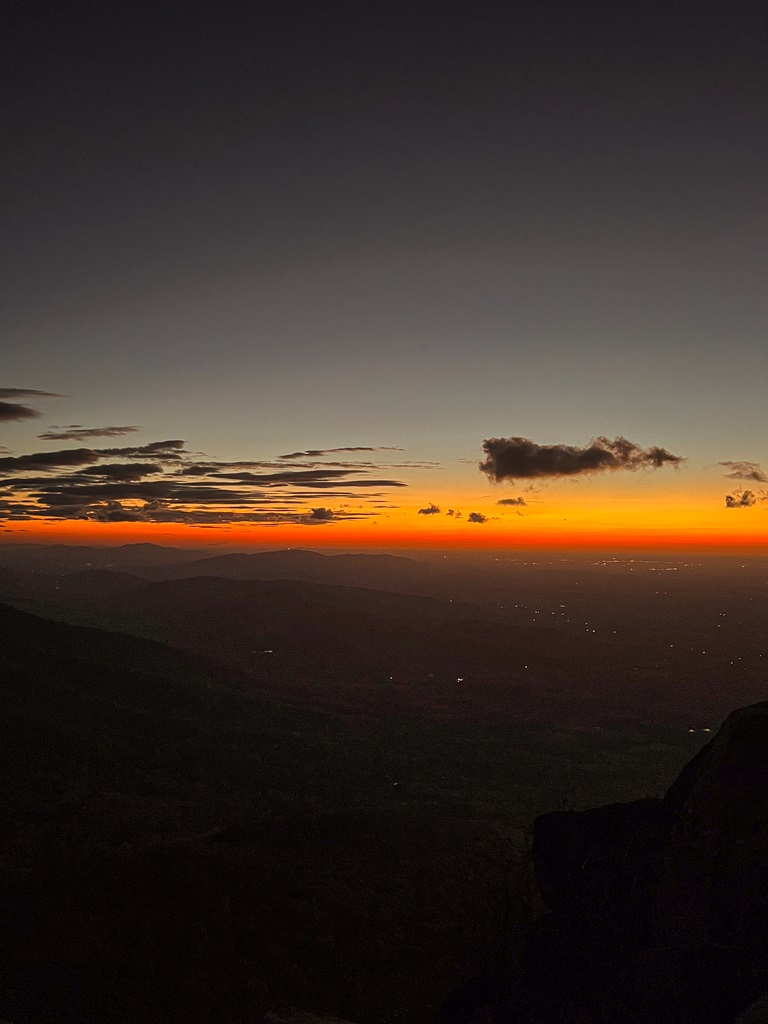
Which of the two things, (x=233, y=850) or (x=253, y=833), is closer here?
(x=233, y=850)

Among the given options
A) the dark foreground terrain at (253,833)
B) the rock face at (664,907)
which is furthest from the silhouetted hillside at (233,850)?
the rock face at (664,907)

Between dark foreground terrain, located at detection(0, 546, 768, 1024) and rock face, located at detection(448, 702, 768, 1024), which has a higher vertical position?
rock face, located at detection(448, 702, 768, 1024)

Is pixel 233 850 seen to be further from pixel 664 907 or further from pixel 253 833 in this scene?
pixel 664 907

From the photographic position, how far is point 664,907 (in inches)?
711

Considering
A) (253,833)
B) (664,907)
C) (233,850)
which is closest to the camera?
(664,907)

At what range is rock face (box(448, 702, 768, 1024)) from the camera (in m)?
15.4

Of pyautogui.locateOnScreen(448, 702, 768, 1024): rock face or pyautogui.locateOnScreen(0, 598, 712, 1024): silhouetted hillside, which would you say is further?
pyautogui.locateOnScreen(0, 598, 712, 1024): silhouetted hillside

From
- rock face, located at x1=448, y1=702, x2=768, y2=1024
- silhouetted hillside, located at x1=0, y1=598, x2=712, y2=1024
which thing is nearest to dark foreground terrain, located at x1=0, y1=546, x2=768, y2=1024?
silhouetted hillside, located at x1=0, y1=598, x2=712, y2=1024

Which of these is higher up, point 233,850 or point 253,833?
point 233,850

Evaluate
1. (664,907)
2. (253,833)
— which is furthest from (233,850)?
(664,907)

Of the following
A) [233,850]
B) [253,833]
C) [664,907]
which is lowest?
[253,833]

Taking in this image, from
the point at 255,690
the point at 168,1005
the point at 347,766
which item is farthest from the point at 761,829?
the point at 255,690

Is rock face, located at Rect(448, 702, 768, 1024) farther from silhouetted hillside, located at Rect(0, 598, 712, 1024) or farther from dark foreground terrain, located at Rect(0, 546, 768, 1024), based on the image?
silhouetted hillside, located at Rect(0, 598, 712, 1024)

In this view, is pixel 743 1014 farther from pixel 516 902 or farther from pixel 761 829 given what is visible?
pixel 516 902
